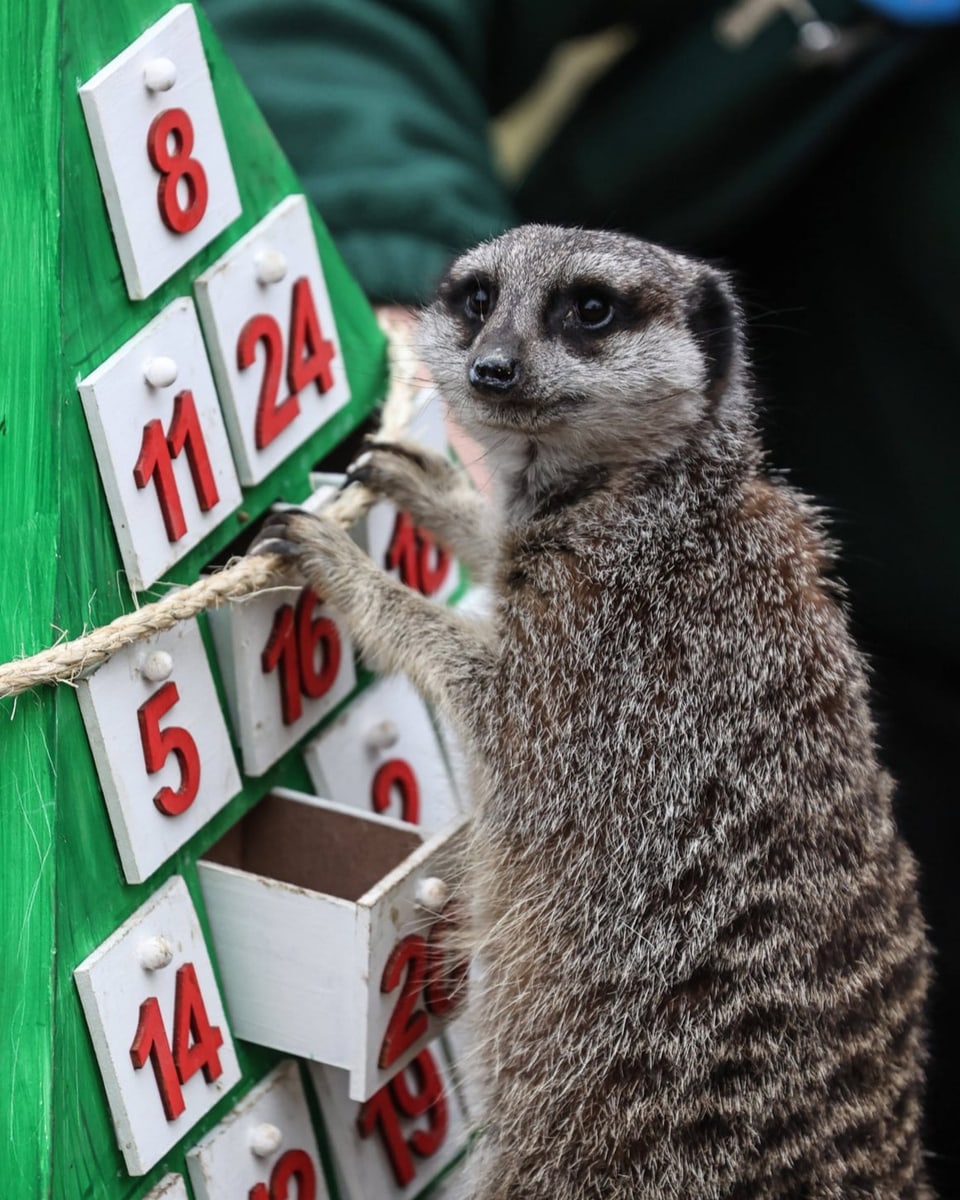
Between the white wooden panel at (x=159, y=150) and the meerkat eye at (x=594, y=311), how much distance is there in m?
0.43

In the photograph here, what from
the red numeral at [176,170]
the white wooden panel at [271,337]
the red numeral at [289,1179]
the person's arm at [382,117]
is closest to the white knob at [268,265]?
the white wooden panel at [271,337]

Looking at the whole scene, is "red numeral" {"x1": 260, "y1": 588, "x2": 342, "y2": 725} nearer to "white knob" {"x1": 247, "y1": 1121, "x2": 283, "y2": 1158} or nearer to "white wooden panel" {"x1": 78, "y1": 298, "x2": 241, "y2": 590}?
"white wooden panel" {"x1": 78, "y1": 298, "x2": 241, "y2": 590}

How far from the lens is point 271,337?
173cm

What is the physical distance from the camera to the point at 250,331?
1690mm

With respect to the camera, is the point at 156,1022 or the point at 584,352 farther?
the point at 584,352

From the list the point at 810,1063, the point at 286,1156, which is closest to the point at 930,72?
the point at 810,1063

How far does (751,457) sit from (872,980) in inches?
25.3

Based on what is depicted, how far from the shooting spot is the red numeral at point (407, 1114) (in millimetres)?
1826

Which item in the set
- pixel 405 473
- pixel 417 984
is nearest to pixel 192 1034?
pixel 417 984

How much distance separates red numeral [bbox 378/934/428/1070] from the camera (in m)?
1.66

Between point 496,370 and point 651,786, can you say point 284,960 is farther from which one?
point 496,370

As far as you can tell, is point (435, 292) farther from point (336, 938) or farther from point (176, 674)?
point (336, 938)

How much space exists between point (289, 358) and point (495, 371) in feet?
0.82

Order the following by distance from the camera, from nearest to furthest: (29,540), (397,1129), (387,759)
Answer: (29,540), (397,1129), (387,759)
